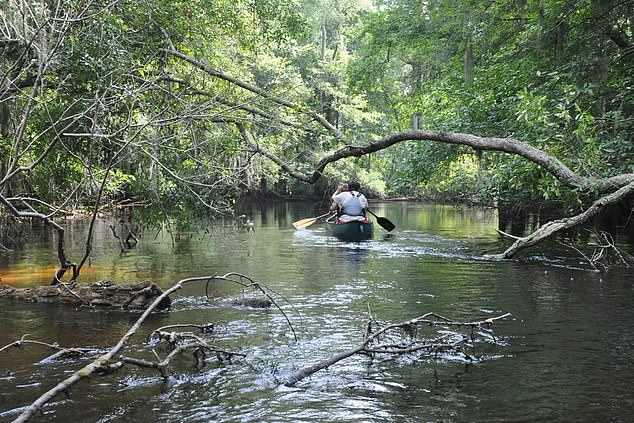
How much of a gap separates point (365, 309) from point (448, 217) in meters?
20.5

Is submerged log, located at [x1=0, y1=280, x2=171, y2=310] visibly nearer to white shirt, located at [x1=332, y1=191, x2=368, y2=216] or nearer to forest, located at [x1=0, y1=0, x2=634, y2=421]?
forest, located at [x1=0, y1=0, x2=634, y2=421]

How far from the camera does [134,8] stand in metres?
9.82

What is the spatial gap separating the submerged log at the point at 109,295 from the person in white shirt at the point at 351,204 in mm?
9153

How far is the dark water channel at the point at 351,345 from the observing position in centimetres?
503

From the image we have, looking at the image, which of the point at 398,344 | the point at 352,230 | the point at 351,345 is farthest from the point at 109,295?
the point at 352,230

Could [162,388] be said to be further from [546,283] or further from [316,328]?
[546,283]

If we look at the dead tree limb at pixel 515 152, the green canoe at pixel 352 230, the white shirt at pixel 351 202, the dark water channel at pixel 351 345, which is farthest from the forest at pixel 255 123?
the green canoe at pixel 352 230

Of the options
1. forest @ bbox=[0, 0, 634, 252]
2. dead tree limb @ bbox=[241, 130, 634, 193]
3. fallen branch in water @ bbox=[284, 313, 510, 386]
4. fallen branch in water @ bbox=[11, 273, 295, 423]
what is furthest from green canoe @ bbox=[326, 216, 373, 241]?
fallen branch in water @ bbox=[11, 273, 295, 423]

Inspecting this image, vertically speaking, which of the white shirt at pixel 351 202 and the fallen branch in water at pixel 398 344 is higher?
the white shirt at pixel 351 202

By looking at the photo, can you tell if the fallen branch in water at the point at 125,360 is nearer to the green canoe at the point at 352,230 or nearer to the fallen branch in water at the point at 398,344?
the fallen branch in water at the point at 398,344

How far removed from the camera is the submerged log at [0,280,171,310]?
8.44 meters

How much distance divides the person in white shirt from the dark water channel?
3.57 metres

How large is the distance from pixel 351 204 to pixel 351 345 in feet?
34.5

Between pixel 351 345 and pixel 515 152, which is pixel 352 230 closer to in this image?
pixel 515 152
